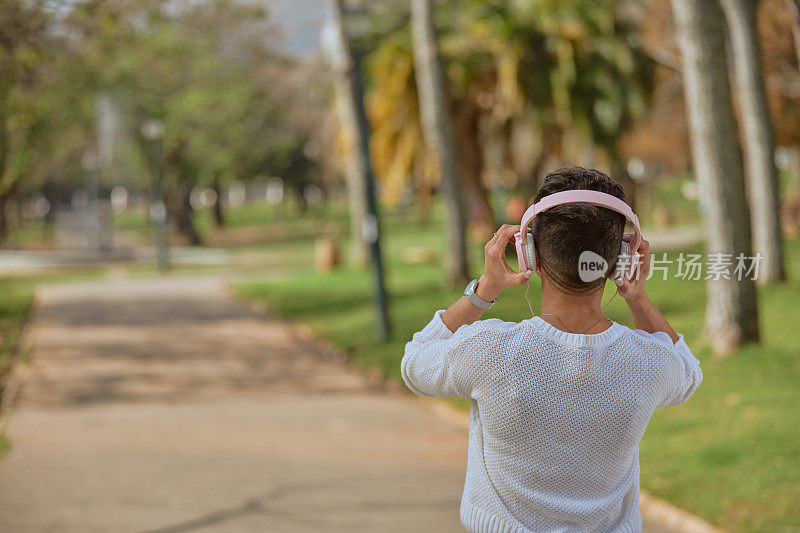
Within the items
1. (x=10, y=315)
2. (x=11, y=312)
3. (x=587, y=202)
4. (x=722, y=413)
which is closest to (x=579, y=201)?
(x=587, y=202)

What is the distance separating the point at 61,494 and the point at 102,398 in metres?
4.10

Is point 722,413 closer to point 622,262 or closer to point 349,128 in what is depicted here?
point 622,262

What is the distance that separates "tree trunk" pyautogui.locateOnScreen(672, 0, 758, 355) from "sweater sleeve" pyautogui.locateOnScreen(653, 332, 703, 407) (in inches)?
288

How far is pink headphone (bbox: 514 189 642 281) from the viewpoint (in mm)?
2199

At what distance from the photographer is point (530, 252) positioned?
88.6 inches

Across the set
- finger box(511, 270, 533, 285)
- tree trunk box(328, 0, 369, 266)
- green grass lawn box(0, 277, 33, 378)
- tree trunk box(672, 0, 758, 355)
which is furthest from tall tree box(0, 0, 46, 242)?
finger box(511, 270, 533, 285)

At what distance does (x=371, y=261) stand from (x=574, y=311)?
11944 mm

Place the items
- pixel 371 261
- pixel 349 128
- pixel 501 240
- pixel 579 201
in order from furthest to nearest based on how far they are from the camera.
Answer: pixel 349 128, pixel 371 261, pixel 501 240, pixel 579 201

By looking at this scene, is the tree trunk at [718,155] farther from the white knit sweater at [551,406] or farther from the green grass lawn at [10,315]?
the white knit sweater at [551,406]

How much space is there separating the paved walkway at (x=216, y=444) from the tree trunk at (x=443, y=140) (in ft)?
12.6

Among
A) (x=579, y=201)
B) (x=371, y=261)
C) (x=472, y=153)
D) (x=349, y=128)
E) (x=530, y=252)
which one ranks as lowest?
(x=371, y=261)

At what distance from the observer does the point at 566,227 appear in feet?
7.27

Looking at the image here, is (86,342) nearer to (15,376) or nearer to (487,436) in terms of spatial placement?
(15,376)

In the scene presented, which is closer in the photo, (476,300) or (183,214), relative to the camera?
(476,300)
